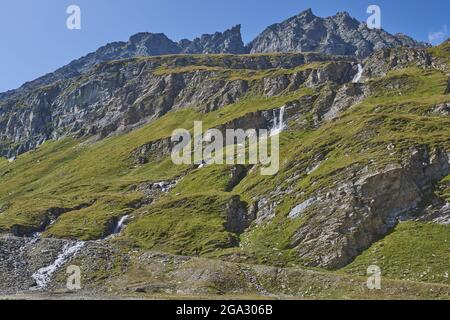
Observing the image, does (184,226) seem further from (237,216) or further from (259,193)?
(259,193)

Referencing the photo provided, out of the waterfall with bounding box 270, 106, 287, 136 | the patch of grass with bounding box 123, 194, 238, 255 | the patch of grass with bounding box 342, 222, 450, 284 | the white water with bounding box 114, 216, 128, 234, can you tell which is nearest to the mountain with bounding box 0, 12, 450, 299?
the patch of grass with bounding box 342, 222, 450, 284

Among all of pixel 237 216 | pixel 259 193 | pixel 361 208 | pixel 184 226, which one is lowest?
pixel 184 226

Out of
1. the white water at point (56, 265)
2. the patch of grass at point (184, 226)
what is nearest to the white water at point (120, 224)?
the patch of grass at point (184, 226)

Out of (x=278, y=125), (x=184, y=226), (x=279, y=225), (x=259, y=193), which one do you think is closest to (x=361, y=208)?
(x=279, y=225)

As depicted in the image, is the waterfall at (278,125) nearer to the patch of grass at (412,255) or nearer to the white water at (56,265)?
the patch of grass at (412,255)

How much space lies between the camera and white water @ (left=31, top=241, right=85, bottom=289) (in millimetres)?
77250

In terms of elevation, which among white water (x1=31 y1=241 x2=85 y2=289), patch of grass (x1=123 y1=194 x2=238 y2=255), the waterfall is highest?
the waterfall

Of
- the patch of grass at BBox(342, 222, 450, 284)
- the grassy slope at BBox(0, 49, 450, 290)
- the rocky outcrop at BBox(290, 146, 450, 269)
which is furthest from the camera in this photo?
the grassy slope at BBox(0, 49, 450, 290)

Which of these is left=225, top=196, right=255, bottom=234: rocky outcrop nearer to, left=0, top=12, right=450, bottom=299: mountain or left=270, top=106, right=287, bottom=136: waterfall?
left=0, top=12, right=450, bottom=299: mountain

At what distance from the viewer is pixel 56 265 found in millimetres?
83312

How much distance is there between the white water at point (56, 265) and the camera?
7725 centimetres
